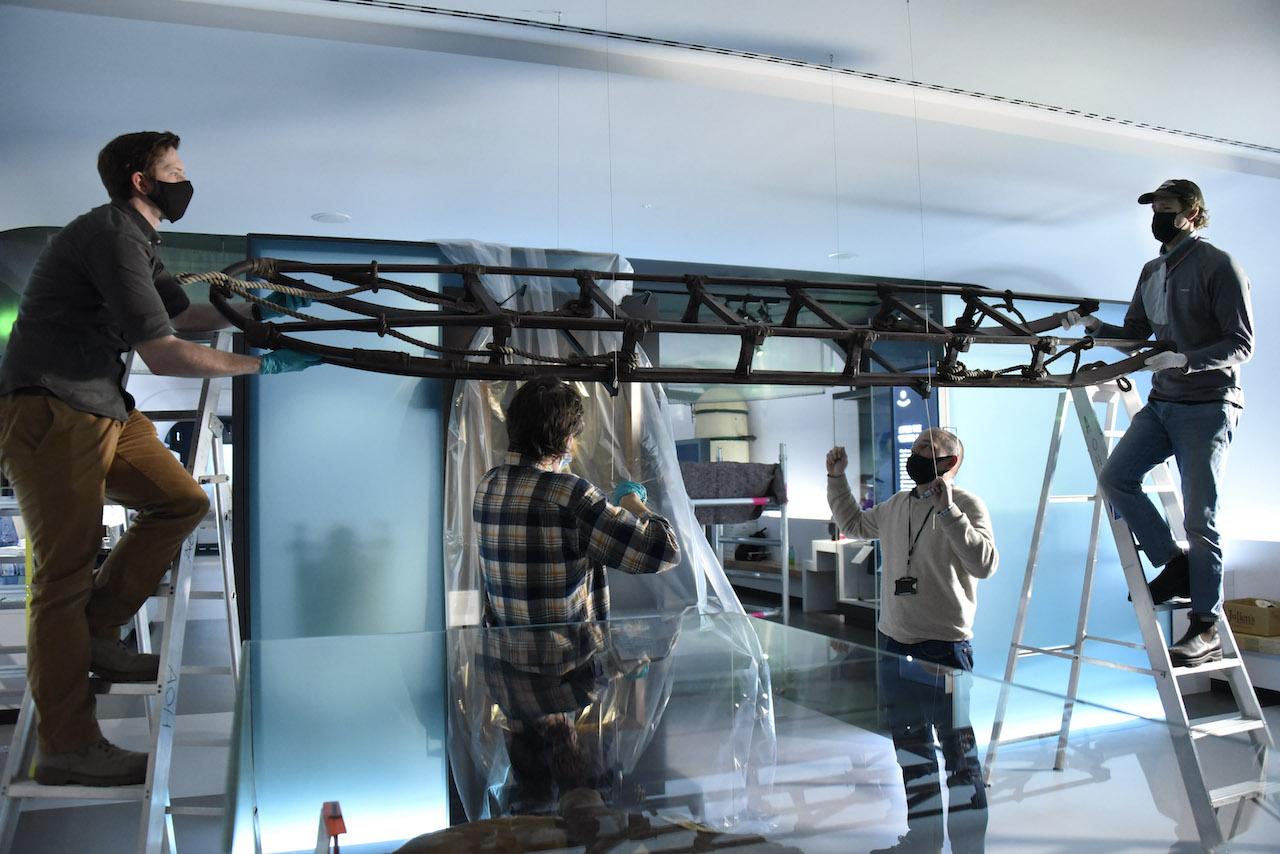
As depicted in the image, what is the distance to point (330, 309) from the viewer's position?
3.50m

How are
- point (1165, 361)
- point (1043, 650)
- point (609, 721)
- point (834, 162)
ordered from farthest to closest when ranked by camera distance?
point (834, 162) → point (1043, 650) → point (1165, 361) → point (609, 721)

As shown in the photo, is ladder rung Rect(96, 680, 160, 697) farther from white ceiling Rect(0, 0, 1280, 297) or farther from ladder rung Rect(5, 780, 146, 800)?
white ceiling Rect(0, 0, 1280, 297)

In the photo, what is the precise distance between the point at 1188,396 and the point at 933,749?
1963 mm

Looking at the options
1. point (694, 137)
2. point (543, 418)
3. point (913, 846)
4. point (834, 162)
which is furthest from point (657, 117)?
point (913, 846)

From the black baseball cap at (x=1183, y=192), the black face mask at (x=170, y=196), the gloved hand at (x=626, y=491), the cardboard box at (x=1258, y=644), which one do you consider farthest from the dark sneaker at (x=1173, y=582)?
the black face mask at (x=170, y=196)

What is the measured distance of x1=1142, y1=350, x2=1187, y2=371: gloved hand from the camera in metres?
2.50

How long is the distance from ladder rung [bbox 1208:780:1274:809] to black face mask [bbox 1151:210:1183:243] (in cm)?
193

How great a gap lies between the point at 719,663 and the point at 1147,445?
1.73 m

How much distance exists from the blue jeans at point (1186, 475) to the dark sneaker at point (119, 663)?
2.70 meters

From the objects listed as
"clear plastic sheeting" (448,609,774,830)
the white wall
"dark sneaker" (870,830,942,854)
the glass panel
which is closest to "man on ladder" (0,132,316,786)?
the glass panel

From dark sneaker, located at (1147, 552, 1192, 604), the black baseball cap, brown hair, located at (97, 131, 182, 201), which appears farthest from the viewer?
dark sneaker, located at (1147, 552, 1192, 604)

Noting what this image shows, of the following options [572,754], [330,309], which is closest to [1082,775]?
[572,754]

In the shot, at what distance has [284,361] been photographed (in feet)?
6.18

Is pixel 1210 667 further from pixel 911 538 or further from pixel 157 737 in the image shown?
pixel 157 737
